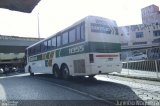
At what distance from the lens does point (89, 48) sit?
35.6 feet

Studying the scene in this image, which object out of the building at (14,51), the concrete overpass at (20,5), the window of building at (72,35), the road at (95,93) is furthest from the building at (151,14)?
the concrete overpass at (20,5)

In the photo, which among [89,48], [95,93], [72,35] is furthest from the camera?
[72,35]

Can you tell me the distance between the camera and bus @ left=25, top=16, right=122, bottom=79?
1098cm

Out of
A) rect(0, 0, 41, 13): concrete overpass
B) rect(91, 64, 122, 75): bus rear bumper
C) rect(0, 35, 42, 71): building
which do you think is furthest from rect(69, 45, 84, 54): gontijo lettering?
rect(0, 35, 42, 71): building

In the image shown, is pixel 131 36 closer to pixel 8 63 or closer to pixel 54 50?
pixel 8 63

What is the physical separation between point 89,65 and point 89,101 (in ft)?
12.8

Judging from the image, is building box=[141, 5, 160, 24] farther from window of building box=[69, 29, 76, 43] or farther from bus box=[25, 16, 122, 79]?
window of building box=[69, 29, 76, 43]

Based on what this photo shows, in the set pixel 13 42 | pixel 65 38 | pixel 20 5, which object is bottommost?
pixel 20 5

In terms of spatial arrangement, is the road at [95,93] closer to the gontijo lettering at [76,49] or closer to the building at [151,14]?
the gontijo lettering at [76,49]

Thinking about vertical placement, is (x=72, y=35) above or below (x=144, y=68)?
above

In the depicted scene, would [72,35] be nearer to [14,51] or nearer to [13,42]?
[13,42]

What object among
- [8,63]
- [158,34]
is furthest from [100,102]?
[158,34]

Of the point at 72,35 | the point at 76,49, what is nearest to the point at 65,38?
the point at 72,35

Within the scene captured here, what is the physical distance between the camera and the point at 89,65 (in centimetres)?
1080
